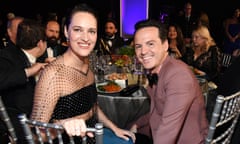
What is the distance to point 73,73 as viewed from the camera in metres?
1.51

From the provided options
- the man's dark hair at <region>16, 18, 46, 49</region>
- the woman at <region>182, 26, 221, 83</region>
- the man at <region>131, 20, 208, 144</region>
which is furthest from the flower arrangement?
the man at <region>131, 20, 208, 144</region>

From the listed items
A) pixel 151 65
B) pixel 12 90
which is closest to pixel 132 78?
pixel 151 65

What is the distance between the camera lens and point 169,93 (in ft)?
4.99

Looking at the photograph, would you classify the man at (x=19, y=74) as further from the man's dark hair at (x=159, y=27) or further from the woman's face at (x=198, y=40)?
the woman's face at (x=198, y=40)

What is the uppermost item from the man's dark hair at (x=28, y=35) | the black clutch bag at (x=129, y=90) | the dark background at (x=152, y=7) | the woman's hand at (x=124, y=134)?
the dark background at (x=152, y=7)

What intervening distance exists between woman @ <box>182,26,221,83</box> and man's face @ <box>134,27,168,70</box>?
163 cm

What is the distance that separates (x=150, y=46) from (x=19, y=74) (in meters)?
0.93

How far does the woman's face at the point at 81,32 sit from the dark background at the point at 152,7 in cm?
697

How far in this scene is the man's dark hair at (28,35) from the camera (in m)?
2.12

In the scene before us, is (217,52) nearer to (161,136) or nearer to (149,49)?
(149,49)

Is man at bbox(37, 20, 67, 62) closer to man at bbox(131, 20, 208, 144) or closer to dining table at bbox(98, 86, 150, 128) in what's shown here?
dining table at bbox(98, 86, 150, 128)

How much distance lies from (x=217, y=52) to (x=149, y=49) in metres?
2.00

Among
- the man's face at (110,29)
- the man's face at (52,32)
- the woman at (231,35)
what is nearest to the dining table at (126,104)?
the man's face at (52,32)

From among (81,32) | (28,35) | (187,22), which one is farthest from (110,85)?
(187,22)
